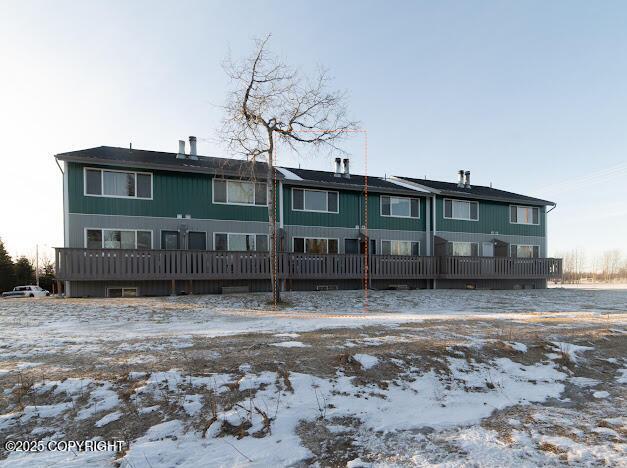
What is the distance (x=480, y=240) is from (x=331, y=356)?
1874cm

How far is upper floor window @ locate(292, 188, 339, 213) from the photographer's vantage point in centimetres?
1767

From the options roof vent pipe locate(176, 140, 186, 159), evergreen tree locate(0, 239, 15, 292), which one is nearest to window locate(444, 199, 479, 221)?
roof vent pipe locate(176, 140, 186, 159)

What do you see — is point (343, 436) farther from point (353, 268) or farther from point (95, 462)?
point (353, 268)

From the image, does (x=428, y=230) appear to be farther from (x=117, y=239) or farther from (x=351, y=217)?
(x=117, y=239)

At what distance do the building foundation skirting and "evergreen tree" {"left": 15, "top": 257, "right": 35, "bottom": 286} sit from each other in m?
28.4

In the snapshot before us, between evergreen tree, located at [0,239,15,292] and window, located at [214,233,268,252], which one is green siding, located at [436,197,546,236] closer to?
window, located at [214,233,268,252]

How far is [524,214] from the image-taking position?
909 inches

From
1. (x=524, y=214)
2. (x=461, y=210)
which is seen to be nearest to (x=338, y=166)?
(x=461, y=210)

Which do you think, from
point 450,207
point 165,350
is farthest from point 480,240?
point 165,350

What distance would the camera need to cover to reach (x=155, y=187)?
50.4 ft

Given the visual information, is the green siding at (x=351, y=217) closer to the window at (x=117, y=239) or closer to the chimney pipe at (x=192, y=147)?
the chimney pipe at (x=192, y=147)

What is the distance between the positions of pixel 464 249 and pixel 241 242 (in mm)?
13061

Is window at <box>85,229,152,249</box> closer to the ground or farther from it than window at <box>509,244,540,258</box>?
farther from it

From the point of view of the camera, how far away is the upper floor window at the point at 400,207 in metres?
19.6
